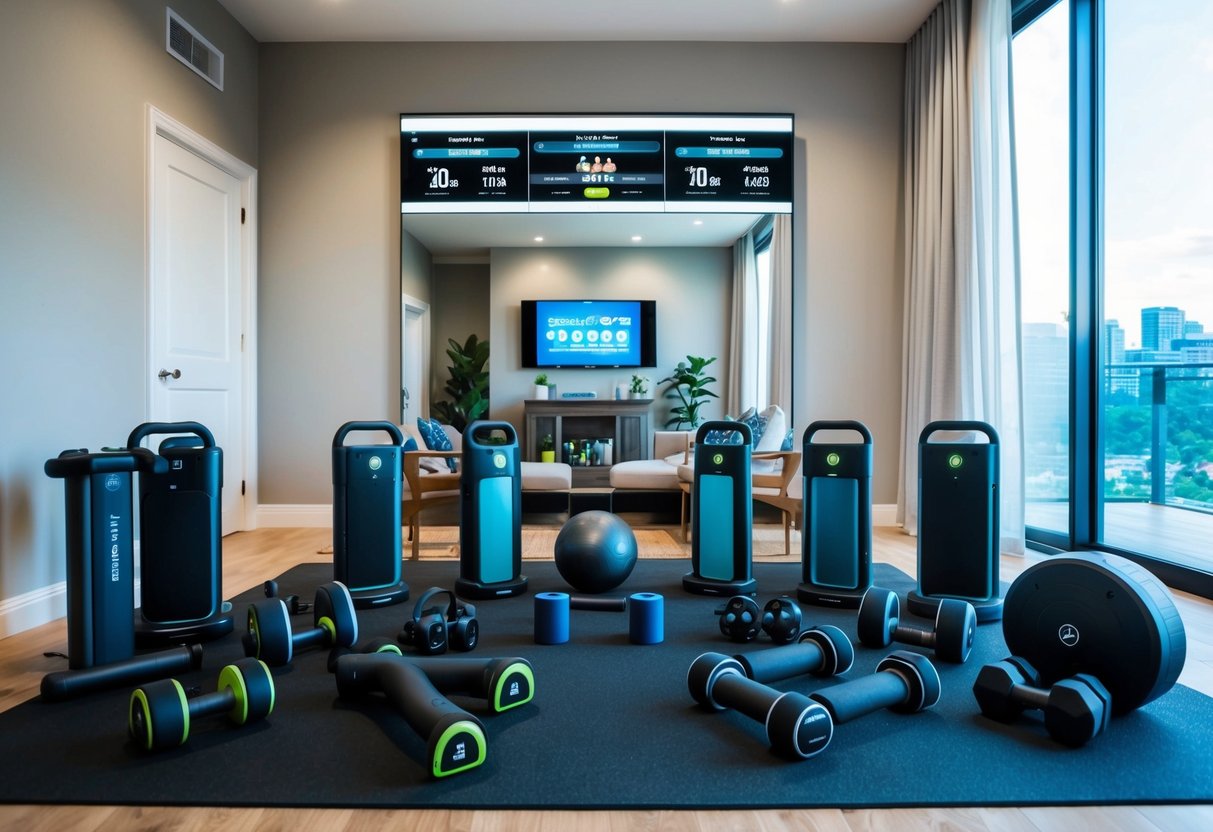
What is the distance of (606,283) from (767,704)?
379 centimetres

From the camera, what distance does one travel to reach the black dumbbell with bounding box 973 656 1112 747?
5.61 feet

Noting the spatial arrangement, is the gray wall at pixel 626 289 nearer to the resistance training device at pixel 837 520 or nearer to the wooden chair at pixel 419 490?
the wooden chair at pixel 419 490

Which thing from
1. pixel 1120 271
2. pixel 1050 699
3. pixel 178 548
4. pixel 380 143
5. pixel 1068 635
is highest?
pixel 380 143

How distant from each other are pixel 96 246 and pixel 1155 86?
4799 mm

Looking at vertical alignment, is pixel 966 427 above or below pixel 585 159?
below

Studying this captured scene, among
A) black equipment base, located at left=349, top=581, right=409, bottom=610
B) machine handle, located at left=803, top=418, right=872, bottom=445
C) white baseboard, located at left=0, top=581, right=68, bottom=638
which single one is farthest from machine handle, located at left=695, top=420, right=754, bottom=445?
white baseboard, located at left=0, top=581, right=68, bottom=638

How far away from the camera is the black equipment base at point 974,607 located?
2766 mm

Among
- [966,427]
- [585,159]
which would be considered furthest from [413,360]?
[966,427]

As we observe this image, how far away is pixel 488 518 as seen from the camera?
10.3ft

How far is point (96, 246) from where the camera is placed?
3260mm

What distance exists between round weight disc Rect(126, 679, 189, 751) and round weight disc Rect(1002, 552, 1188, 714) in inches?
83.3

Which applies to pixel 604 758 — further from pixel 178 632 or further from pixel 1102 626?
pixel 178 632

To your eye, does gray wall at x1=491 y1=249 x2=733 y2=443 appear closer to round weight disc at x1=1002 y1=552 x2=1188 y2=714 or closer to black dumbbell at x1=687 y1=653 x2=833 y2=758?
round weight disc at x1=1002 y1=552 x2=1188 y2=714

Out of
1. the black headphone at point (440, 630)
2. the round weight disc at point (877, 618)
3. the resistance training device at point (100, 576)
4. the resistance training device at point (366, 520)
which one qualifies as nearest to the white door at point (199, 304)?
the resistance training device at point (366, 520)
